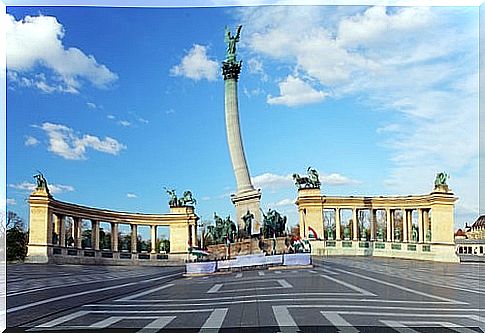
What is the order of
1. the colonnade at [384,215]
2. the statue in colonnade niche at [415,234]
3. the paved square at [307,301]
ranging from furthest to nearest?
1. the statue in colonnade niche at [415,234]
2. the colonnade at [384,215]
3. the paved square at [307,301]

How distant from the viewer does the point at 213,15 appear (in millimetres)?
15477

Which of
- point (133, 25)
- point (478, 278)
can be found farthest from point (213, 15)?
point (478, 278)

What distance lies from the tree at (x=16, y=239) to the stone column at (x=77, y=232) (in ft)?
3.58

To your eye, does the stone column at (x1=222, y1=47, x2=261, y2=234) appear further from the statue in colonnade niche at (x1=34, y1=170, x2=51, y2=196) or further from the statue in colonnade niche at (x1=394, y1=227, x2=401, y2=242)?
the statue in colonnade niche at (x1=34, y1=170, x2=51, y2=196)

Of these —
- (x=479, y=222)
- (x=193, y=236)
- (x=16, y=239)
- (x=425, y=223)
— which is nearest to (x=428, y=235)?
(x=425, y=223)

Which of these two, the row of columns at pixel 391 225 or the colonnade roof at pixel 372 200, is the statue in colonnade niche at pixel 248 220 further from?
the row of columns at pixel 391 225

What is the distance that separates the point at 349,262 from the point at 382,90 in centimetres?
398

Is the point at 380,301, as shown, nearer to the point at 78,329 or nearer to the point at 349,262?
the point at 349,262

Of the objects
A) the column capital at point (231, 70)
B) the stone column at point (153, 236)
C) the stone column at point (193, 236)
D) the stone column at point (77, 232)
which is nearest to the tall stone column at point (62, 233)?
the stone column at point (77, 232)

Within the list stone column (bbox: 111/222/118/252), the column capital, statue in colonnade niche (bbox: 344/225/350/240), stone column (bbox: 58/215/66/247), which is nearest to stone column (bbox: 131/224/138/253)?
stone column (bbox: 111/222/118/252)

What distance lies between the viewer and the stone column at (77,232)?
15953 millimetres

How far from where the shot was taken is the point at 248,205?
51.9 feet

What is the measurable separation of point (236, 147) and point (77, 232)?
418 cm

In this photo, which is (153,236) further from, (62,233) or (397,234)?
(397,234)
